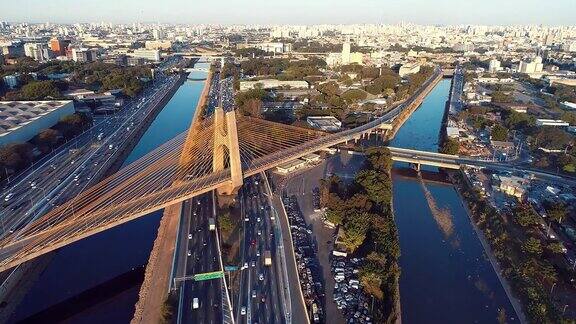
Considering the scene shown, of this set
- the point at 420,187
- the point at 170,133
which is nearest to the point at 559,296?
the point at 420,187

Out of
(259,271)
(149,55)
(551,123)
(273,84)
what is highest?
(149,55)

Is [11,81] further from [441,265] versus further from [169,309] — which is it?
[441,265]

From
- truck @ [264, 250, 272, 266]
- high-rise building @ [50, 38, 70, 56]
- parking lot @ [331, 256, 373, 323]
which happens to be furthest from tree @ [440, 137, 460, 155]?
high-rise building @ [50, 38, 70, 56]

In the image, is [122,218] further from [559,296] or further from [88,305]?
[559,296]

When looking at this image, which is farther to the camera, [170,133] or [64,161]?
[170,133]

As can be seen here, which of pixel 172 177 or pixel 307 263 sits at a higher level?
pixel 172 177

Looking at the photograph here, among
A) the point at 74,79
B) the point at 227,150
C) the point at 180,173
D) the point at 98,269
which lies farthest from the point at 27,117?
the point at 74,79

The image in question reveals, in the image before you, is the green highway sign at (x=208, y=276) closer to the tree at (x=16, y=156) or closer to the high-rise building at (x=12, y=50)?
the tree at (x=16, y=156)
